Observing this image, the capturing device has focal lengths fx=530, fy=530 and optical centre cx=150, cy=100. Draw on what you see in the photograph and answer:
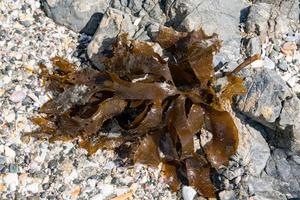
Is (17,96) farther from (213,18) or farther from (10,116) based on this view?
(213,18)

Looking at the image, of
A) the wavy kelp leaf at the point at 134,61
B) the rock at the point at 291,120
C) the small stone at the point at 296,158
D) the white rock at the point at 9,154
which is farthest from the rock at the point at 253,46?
Answer: the white rock at the point at 9,154

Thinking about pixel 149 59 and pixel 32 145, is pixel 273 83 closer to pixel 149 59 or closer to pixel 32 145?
pixel 149 59

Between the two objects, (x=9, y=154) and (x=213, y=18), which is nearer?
(x=9, y=154)

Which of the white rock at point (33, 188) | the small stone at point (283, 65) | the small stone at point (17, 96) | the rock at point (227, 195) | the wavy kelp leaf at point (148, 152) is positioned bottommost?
the white rock at point (33, 188)

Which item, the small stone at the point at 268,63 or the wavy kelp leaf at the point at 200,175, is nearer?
the wavy kelp leaf at the point at 200,175

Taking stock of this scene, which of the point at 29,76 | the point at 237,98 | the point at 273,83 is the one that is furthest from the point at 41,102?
the point at 273,83

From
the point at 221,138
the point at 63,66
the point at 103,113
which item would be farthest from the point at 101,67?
the point at 221,138

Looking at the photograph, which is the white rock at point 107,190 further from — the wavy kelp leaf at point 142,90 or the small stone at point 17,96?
the small stone at point 17,96

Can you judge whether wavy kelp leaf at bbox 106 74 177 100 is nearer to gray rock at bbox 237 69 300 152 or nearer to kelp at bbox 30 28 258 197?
kelp at bbox 30 28 258 197
